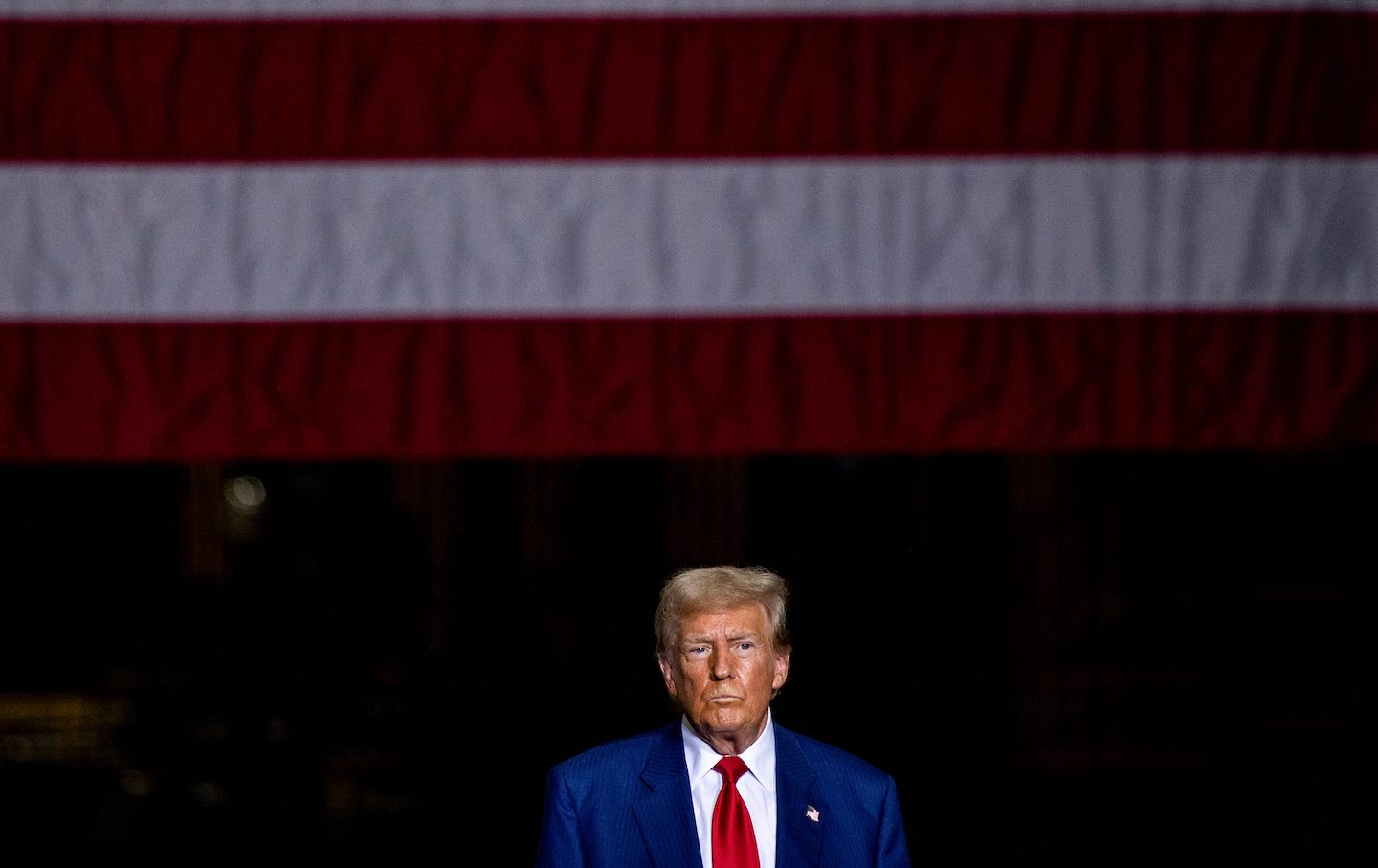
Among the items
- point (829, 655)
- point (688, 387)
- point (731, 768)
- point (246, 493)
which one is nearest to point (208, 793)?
point (829, 655)

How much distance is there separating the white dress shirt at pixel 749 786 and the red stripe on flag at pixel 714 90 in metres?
1.14

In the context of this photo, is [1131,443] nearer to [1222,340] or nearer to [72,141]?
[1222,340]

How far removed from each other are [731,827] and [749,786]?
68mm

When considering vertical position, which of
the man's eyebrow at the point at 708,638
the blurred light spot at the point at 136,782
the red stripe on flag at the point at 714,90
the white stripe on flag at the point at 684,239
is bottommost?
the blurred light spot at the point at 136,782

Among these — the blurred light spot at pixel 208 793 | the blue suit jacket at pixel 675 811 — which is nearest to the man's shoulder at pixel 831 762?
the blue suit jacket at pixel 675 811

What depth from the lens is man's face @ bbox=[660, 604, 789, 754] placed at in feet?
7.45

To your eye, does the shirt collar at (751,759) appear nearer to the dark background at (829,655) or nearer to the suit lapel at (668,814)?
the suit lapel at (668,814)

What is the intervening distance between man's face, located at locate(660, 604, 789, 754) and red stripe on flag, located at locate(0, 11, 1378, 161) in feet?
3.39

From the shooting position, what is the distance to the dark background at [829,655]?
22.2 ft

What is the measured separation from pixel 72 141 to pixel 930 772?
5.05 metres

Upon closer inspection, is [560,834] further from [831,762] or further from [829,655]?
[829,655]

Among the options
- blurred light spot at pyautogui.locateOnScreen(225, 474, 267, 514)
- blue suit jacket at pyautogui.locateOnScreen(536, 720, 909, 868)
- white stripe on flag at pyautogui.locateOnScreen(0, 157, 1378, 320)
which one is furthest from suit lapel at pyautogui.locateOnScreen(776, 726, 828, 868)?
blurred light spot at pyautogui.locateOnScreen(225, 474, 267, 514)

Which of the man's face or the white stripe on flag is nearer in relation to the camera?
the man's face

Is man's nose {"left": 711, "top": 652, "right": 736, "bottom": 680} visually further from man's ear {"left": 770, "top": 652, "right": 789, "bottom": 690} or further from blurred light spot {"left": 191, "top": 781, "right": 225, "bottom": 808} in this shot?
blurred light spot {"left": 191, "top": 781, "right": 225, "bottom": 808}
